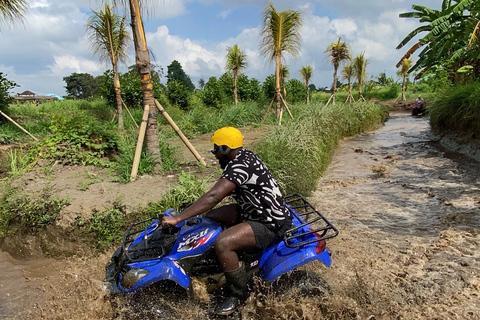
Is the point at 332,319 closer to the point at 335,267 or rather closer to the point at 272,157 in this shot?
the point at 335,267

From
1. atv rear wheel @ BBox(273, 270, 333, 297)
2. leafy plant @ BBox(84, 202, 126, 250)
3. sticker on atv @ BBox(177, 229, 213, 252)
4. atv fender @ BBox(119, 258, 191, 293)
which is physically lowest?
atv rear wheel @ BBox(273, 270, 333, 297)

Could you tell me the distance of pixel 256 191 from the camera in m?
3.05

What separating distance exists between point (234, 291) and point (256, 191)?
0.89 metres

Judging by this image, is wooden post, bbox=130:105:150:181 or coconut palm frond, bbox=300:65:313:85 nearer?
wooden post, bbox=130:105:150:181

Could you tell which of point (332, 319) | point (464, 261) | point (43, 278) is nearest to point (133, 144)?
point (43, 278)

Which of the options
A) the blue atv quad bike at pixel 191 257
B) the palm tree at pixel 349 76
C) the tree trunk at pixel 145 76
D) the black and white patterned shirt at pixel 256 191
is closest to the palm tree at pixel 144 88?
the tree trunk at pixel 145 76

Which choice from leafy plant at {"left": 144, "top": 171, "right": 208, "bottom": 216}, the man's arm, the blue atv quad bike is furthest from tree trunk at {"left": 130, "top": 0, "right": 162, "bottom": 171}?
the man's arm

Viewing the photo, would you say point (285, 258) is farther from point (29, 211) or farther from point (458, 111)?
point (458, 111)

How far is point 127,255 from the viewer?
114 inches

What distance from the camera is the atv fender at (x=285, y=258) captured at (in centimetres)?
300

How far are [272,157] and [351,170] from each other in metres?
3.61

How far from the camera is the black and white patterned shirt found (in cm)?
298

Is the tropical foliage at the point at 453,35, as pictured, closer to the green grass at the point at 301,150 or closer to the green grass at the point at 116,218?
the green grass at the point at 301,150

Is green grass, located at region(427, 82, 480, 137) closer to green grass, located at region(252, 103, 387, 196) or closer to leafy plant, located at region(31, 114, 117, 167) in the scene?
green grass, located at region(252, 103, 387, 196)
